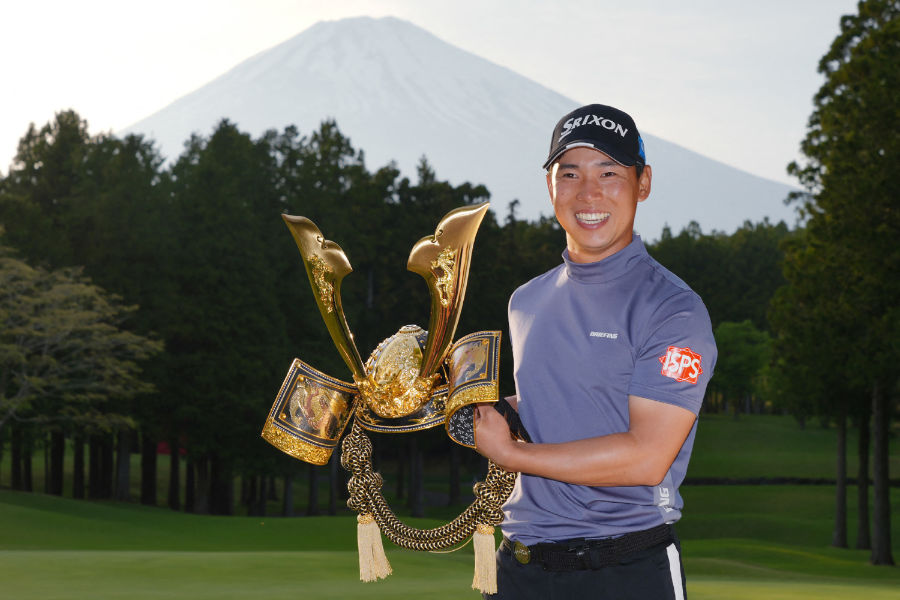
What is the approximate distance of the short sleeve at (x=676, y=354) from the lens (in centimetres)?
325

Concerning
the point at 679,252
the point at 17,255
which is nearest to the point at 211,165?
the point at 17,255

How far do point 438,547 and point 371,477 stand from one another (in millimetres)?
395

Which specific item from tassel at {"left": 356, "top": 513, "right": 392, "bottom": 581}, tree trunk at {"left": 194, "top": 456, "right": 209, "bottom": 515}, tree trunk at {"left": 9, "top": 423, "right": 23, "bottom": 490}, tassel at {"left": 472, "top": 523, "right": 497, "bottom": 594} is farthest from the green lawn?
tassel at {"left": 472, "top": 523, "right": 497, "bottom": 594}

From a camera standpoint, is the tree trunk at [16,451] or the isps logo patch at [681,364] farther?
the tree trunk at [16,451]

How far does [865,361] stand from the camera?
2530 centimetres

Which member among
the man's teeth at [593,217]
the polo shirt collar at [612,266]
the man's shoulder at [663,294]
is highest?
the man's teeth at [593,217]

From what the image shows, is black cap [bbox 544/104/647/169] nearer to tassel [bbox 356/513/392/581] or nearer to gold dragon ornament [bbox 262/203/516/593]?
gold dragon ornament [bbox 262/203/516/593]

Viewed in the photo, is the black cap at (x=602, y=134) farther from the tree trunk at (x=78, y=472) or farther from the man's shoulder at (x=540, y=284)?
the tree trunk at (x=78, y=472)

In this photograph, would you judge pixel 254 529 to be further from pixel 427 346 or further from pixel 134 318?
pixel 427 346

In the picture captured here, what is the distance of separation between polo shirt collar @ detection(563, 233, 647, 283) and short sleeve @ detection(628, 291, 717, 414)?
0.23m

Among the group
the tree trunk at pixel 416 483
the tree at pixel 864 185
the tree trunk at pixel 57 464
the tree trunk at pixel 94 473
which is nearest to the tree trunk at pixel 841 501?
the tree at pixel 864 185

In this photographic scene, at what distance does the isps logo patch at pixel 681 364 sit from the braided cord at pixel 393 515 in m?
0.77

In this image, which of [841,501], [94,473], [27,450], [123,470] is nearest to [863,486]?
[841,501]

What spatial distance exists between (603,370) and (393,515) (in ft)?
3.47
